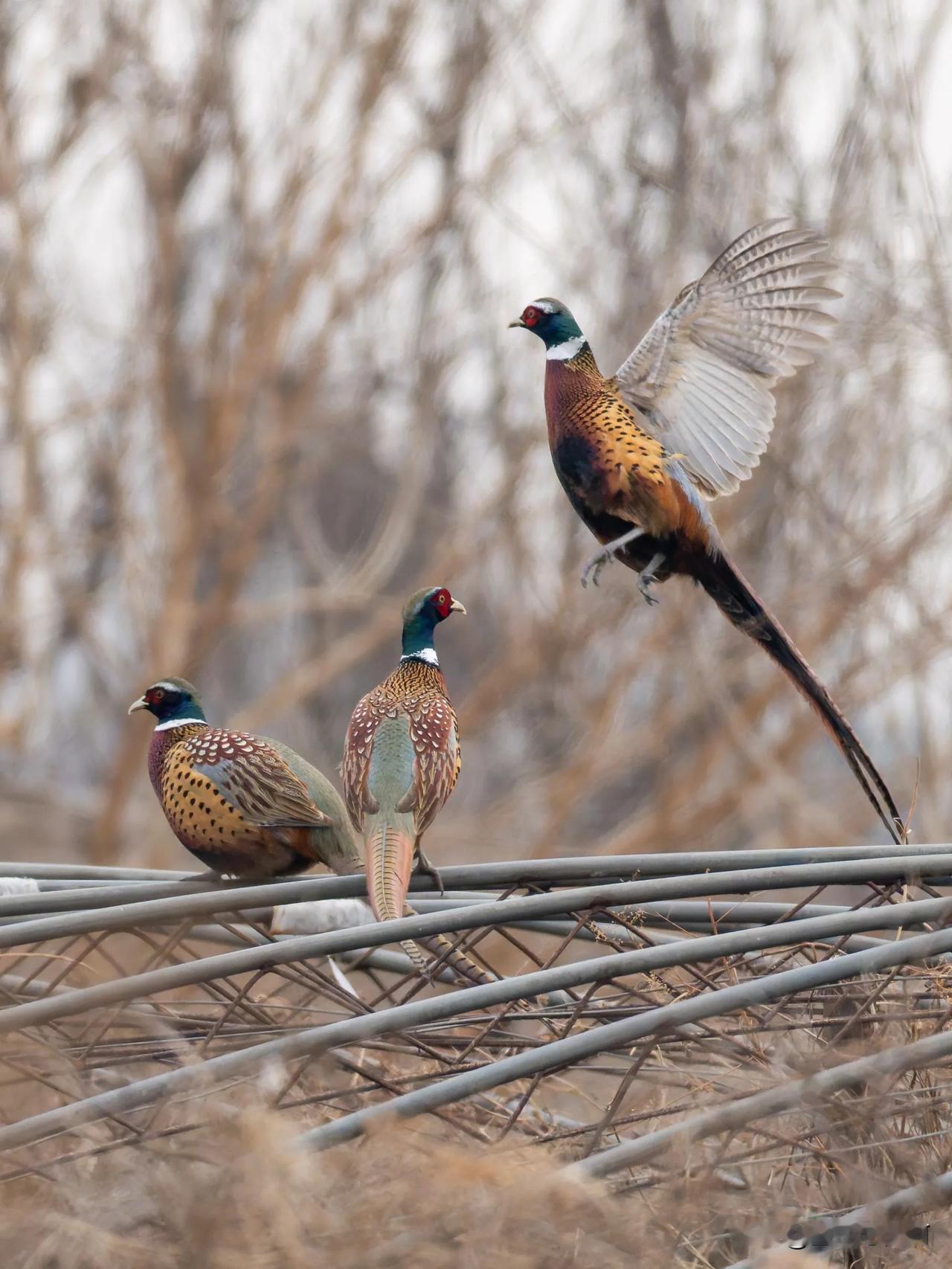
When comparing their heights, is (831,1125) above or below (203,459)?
below

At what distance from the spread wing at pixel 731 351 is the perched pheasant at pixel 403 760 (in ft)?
2.31

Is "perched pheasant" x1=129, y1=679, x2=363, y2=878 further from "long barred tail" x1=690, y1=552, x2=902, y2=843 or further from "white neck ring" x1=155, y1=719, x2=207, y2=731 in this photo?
"long barred tail" x1=690, y1=552, x2=902, y2=843

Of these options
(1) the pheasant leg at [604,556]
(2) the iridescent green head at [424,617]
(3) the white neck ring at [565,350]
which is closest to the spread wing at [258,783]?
(2) the iridescent green head at [424,617]

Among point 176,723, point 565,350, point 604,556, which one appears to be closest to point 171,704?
point 176,723

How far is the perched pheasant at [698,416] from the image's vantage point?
12.8 ft

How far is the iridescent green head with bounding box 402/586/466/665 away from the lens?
402 cm

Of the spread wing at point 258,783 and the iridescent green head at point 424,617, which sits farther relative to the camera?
the iridescent green head at point 424,617

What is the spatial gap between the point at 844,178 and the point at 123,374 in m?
6.22

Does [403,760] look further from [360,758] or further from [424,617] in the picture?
[424,617]

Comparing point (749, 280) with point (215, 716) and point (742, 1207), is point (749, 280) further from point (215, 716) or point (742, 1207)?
point (215, 716)

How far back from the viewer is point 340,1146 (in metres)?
2.93

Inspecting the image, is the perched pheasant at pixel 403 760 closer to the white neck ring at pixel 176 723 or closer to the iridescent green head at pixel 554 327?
the white neck ring at pixel 176 723

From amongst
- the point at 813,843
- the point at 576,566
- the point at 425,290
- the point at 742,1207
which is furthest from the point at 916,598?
the point at 742,1207

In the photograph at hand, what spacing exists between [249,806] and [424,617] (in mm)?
623
